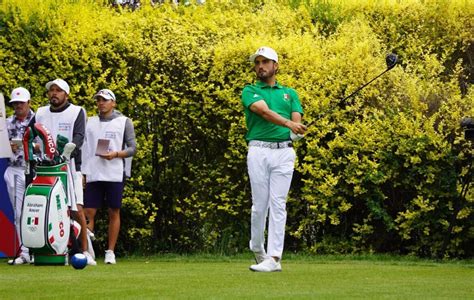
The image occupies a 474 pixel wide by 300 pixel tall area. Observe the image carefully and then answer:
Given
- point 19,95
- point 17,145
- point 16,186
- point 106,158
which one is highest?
point 19,95

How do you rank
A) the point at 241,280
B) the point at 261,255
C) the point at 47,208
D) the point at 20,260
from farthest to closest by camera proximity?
the point at 20,260 < the point at 47,208 < the point at 261,255 < the point at 241,280

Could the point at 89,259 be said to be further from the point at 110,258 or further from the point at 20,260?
the point at 20,260

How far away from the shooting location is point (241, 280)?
35.9 ft

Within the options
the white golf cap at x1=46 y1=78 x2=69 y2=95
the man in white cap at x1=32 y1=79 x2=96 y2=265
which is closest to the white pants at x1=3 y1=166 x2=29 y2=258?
the man in white cap at x1=32 y1=79 x2=96 y2=265

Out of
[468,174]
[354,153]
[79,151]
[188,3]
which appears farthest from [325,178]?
[188,3]

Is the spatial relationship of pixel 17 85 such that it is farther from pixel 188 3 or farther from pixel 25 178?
pixel 188 3

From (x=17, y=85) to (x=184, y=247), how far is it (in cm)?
302

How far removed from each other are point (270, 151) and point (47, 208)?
8.12 ft

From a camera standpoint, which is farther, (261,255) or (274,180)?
(261,255)

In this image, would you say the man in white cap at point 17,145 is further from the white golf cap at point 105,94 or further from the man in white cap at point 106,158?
the white golf cap at point 105,94

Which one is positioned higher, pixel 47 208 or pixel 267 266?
pixel 47 208

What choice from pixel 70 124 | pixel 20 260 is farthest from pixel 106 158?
pixel 20 260

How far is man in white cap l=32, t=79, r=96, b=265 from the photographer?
45.3 feet

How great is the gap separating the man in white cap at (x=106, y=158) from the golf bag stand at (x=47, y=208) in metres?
1.19
